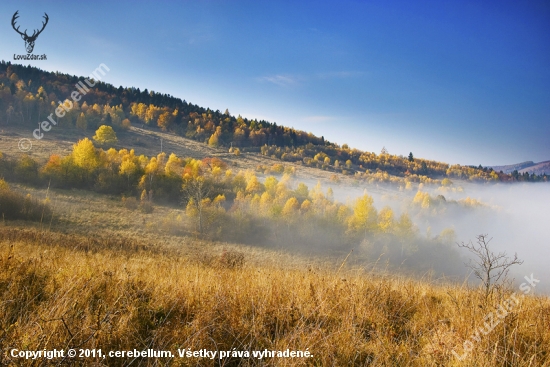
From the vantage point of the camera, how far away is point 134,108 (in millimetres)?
157000

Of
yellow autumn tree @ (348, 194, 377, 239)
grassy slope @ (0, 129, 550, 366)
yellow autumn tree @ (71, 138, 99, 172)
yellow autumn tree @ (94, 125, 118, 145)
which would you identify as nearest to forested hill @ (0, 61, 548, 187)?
yellow autumn tree @ (94, 125, 118, 145)

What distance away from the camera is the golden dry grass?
3.00 metres

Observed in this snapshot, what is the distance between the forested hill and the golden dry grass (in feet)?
432

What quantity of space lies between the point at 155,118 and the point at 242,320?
17091 cm

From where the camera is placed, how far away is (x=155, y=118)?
506ft

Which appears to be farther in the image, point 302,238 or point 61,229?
point 302,238

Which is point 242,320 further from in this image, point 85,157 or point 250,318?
point 85,157

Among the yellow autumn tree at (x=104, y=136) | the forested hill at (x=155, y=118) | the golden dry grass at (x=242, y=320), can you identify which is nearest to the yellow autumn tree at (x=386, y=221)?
the golden dry grass at (x=242, y=320)

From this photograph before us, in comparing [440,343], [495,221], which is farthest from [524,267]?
[440,343]

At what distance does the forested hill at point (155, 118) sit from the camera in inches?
4259

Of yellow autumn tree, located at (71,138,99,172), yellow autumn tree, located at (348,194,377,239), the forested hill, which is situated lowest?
yellow autumn tree, located at (348,194,377,239)

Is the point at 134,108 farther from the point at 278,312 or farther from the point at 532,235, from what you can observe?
the point at 532,235

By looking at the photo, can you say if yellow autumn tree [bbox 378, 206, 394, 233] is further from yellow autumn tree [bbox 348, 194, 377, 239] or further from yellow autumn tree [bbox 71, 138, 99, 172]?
yellow autumn tree [bbox 71, 138, 99, 172]

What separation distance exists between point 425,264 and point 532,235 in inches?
4781
